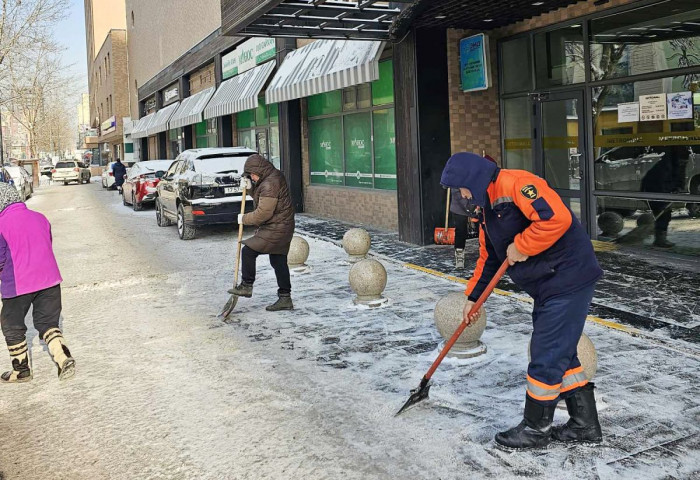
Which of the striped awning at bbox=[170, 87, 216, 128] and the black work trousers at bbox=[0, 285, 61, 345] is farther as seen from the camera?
the striped awning at bbox=[170, 87, 216, 128]

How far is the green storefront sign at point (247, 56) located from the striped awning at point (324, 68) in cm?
175

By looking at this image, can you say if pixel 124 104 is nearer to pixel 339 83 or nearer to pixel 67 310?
pixel 339 83

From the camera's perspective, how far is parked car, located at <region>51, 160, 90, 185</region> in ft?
171

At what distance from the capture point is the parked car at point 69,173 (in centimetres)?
5223

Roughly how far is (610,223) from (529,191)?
735cm

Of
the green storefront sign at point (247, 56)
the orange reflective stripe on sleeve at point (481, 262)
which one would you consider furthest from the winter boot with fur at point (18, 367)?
A: the green storefront sign at point (247, 56)

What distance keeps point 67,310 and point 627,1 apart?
8190 millimetres

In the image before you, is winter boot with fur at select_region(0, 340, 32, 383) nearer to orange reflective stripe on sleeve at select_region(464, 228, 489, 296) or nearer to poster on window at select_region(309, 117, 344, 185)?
orange reflective stripe on sleeve at select_region(464, 228, 489, 296)

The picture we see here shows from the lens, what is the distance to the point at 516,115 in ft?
39.7

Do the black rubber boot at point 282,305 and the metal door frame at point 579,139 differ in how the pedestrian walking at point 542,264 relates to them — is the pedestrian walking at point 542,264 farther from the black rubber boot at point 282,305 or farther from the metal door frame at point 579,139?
the metal door frame at point 579,139

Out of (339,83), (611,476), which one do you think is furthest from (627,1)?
(611,476)

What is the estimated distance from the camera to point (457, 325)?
5789 millimetres

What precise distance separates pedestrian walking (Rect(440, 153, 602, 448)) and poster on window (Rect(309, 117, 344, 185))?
42.6 ft

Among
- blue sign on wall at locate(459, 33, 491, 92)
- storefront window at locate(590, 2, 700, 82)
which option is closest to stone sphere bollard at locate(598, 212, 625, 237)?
storefront window at locate(590, 2, 700, 82)
